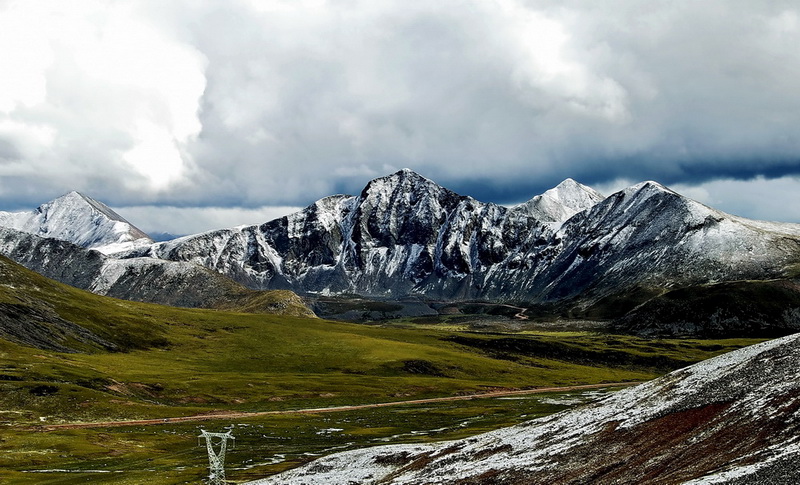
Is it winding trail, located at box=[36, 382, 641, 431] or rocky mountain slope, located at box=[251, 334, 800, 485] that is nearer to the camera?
rocky mountain slope, located at box=[251, 334, 800, 485]

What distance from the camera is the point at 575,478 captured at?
44.4 m

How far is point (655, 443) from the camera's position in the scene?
46.3 metres

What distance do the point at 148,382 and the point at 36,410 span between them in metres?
44.0

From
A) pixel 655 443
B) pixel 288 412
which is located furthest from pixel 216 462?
pixel 288 412

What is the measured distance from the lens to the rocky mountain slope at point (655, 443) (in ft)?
119

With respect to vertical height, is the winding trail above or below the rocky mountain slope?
below

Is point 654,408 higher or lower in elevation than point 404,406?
higher

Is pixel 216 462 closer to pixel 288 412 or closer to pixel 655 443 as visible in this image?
pixel 655 443

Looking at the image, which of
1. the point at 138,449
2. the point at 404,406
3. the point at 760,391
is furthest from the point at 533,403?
the point at 760,391

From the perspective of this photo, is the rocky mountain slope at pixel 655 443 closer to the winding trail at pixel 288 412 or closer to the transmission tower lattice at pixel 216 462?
the transmission tower lattice at pixel 216 462

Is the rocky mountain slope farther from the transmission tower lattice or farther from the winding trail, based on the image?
the winding trail

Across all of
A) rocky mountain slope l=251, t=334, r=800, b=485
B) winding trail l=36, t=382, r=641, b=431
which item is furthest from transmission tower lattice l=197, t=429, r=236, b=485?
winding trail l=36, t=382, r=641, b=431

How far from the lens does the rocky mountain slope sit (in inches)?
1423

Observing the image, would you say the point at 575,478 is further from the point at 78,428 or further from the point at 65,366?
the point at 65,366
